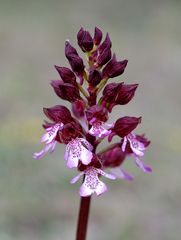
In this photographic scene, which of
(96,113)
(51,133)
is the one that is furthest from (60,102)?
(96,113)

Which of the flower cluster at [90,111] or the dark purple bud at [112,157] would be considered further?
the dark purple bud at [112,157]

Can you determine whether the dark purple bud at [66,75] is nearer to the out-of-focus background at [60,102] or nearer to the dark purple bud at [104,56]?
the dark purple bud at [104,56]

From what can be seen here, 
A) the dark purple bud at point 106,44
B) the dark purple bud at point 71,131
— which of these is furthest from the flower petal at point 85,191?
the dark purple bud at point 106,44

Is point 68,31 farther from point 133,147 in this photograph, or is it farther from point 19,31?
point 133,147

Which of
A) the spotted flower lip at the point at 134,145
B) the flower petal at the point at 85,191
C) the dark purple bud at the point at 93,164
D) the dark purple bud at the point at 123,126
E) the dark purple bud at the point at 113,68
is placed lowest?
the flower petal at the point at 85,191

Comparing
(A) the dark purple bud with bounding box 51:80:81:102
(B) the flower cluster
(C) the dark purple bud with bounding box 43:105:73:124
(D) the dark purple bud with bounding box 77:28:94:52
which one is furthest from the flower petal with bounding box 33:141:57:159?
(D) the dark purple bud with bounding box 77:28:94:52

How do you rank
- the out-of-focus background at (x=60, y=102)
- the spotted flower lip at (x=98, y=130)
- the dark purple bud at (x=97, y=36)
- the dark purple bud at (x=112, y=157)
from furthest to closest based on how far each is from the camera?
the out-of-focus background at (x=60, y=102)
the dark purple bud at (x=112, y=157)
the dark purple bud at (x=97, y=36)
the spotted flower lip at (x=98, y=130)

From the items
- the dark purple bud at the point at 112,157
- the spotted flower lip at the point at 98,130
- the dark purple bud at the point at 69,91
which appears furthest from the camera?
the dark purple bud at the point at 112,157

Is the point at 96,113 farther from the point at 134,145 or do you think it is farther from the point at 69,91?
the point at 134,145

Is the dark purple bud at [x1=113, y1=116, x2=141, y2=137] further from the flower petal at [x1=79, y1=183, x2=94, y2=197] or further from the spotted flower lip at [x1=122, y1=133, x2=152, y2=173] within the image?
the flower petal at [x1=79, y1=183, x2=94, y2=197]
